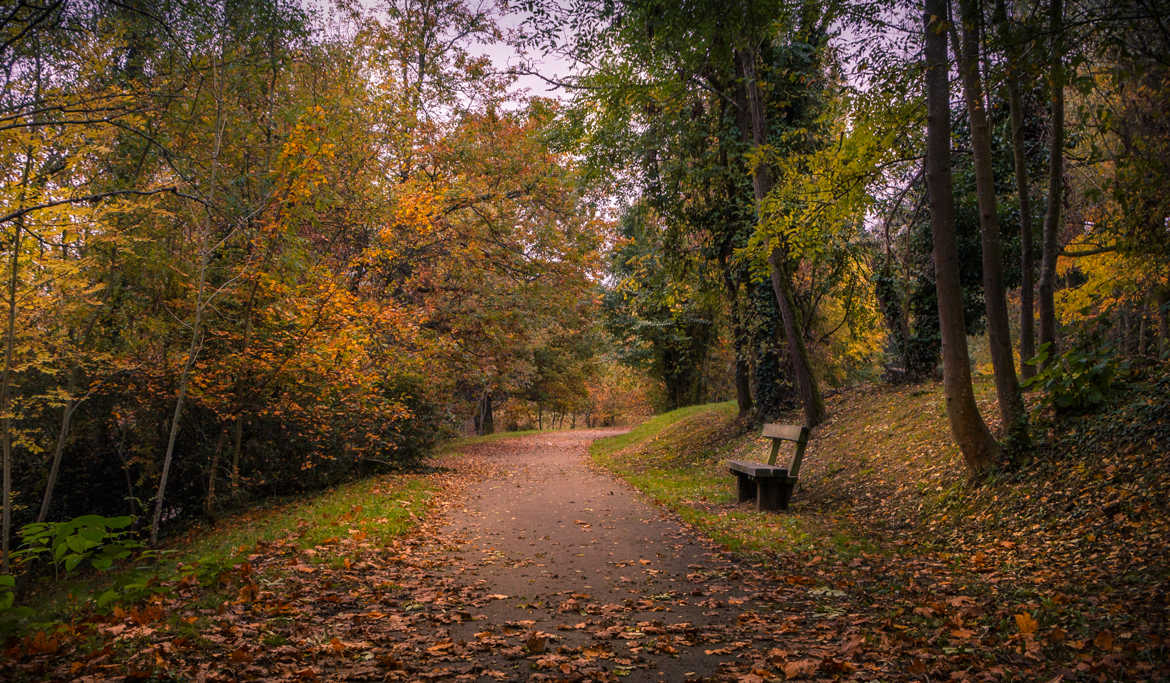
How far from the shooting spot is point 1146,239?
23.4 feet

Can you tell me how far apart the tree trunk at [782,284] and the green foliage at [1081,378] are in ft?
17.1

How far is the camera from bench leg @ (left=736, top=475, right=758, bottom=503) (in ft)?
31.0

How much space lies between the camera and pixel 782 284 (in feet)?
40.6

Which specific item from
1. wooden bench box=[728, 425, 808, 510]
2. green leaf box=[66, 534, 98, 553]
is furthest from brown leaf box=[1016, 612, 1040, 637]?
green leaf box=[66, 534, 98, 553]

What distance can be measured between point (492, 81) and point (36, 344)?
37.4 ft

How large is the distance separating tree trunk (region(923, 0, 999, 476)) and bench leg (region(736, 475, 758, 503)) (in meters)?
3.01

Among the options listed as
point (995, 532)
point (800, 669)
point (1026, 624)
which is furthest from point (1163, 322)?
point (800, 669)

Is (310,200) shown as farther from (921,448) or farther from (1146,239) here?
(1146,239)

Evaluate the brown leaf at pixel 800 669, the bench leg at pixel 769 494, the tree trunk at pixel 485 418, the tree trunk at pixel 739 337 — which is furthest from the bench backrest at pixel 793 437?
the tree trunk at pixel 485 418

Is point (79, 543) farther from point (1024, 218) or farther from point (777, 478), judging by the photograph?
point (1024, 218)

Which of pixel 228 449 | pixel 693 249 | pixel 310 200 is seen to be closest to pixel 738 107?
pixel 693 249

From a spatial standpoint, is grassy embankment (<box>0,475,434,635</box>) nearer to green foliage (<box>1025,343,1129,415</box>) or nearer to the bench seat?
the bench seat

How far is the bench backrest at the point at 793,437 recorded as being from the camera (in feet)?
27.9

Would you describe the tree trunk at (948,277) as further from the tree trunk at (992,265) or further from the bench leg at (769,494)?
the bench leg at (769,494)
